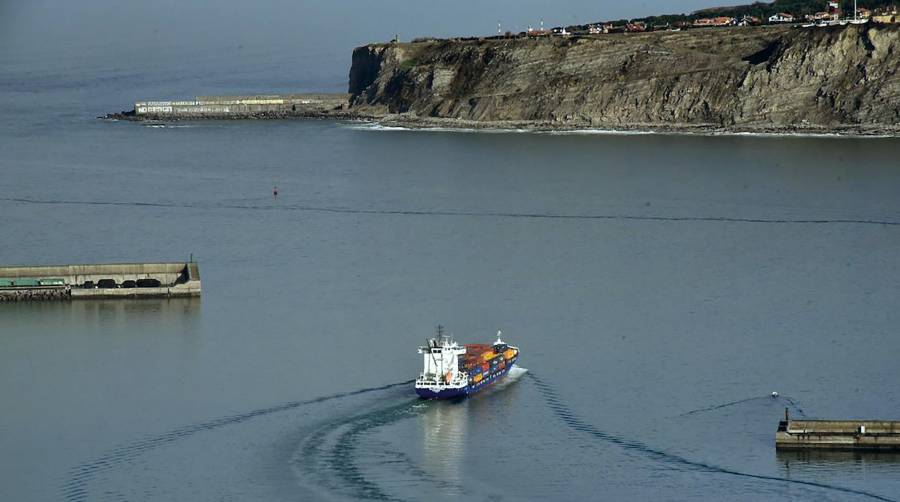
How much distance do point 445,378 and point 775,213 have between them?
78.8 ft

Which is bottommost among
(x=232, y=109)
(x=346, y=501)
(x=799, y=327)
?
(x=346, y=501)

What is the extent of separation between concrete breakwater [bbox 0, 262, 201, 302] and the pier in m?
16.2

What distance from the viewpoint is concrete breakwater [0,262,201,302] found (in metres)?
40.2

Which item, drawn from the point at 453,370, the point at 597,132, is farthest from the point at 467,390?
the point at 597,132

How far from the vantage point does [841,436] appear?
92.8 feet

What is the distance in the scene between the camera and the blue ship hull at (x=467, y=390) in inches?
1233

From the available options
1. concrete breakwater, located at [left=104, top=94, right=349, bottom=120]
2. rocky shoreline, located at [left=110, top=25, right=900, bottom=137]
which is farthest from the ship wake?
concrete breakwater, located at [left=104, top=94, right=349, bottom=120]

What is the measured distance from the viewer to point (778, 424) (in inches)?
1159

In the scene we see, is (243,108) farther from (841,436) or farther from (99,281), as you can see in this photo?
(841,436)

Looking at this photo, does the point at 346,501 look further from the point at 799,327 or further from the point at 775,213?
the point at 775,213

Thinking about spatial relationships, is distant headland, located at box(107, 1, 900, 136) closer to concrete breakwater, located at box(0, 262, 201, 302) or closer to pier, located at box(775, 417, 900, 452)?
concrete breakwater, located at box(0, 262, 201, 302)

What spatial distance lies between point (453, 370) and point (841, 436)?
6.97 metres

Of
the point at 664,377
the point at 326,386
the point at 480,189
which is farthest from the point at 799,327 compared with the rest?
the point at 480,189

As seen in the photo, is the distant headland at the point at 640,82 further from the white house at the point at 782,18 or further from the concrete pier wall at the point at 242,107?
the white house at the point at 782,18
